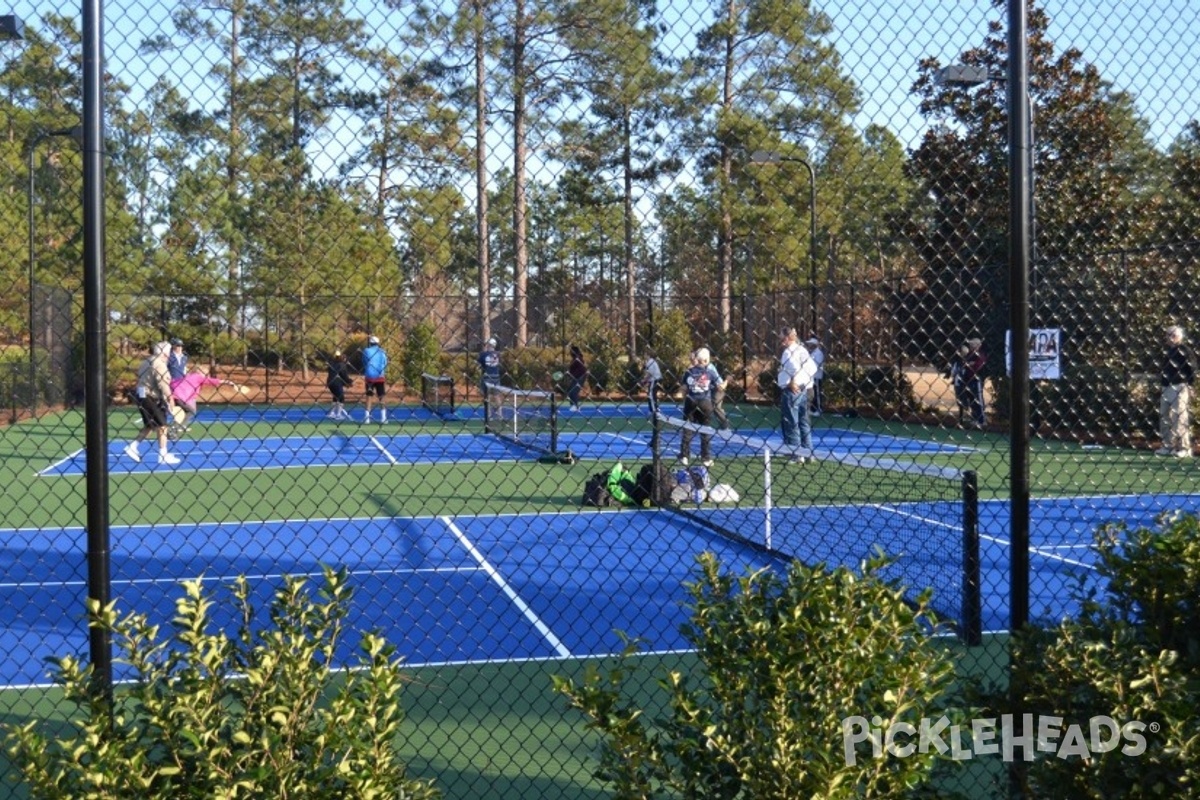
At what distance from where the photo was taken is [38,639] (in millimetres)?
7074

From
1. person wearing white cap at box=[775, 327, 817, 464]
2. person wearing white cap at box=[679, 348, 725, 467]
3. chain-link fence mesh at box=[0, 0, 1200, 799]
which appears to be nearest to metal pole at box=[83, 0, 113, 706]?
chain-link fence mesh at box=[0, 0, 1200, 799]

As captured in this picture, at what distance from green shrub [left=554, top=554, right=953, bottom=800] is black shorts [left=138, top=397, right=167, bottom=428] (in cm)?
1372

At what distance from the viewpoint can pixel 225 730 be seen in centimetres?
288

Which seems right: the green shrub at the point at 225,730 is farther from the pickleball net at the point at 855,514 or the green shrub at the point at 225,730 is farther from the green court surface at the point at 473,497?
the pickleball net at the point at 855,514

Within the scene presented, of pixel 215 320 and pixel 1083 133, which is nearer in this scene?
pixel 215 320

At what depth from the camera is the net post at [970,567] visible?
6.39 meters

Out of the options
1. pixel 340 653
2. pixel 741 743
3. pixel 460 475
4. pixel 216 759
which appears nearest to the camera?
pixel 216 759

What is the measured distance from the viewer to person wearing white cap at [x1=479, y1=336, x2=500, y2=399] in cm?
709

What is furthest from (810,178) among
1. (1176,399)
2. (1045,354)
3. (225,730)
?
(1176,399)

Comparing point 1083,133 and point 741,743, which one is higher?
point 1083,133

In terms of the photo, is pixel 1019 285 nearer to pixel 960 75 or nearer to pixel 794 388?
pixel 960 75

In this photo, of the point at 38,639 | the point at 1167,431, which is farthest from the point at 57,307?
the point at 1167,431

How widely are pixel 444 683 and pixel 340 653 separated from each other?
81 centimetres

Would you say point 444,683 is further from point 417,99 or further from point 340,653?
point 417,99
